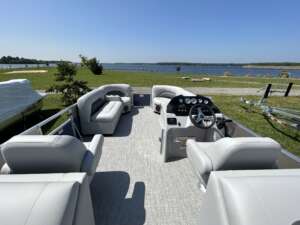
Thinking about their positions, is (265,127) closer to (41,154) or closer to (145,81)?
(41,154)

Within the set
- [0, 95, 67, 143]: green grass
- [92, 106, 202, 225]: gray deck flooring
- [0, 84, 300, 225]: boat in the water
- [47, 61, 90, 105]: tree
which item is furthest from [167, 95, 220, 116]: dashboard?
[47, 61, 90, 105]: tree

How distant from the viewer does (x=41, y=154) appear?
1.62 meters

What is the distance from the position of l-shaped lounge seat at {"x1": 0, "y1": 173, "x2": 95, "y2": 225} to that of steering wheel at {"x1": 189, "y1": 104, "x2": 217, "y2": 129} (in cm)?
222

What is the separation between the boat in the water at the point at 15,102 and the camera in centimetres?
435

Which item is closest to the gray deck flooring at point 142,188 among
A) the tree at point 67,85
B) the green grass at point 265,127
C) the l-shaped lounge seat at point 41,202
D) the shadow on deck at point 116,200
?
the shadow on deck at point 116,200

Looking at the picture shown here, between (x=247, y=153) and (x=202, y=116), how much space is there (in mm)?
1592

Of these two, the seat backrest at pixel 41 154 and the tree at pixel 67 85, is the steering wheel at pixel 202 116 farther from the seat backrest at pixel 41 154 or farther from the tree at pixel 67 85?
the tree at pixel 67 85

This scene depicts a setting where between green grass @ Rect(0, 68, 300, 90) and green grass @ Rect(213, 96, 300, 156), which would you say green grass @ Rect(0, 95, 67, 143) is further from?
green grass @ Rect(0, 68, 300, 90)

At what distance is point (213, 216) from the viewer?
4.60 ft

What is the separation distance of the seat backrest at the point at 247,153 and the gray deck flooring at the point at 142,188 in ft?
2.43

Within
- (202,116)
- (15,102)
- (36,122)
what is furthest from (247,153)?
(36,122)

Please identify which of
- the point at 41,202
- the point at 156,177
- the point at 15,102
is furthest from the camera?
the point at 15,102

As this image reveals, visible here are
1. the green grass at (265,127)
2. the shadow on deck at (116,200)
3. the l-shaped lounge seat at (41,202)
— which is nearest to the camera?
the l-shaped lounge seat at (41,202)

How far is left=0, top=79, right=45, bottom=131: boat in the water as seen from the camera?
4.35 m
